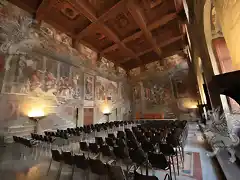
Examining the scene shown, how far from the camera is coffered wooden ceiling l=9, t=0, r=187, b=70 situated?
841 centimetres

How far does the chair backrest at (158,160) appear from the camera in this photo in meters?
2.76

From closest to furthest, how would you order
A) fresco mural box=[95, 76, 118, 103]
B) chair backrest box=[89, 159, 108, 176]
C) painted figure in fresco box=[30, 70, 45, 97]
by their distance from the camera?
1. chair backrest box=[89, 159, 108, 176]
2. painted figure in fresco box=[30, 70, 45, 97]
3. fresco mural box=[95, 76, 118, 103]

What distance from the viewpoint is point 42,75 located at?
848 cm

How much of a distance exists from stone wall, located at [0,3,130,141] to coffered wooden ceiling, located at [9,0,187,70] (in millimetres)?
862

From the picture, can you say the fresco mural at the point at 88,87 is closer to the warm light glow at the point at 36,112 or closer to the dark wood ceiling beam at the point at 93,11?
the warm light glow at the point at 36,112

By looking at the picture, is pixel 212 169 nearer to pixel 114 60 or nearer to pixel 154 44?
pixel 154 44

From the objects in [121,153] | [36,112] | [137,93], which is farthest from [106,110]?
[121,153]

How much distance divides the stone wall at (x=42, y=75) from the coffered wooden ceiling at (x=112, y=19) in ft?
2.83

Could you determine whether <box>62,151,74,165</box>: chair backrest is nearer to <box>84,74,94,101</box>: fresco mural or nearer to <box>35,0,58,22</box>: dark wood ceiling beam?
<box>84,74,94,101</box>: fresco mural

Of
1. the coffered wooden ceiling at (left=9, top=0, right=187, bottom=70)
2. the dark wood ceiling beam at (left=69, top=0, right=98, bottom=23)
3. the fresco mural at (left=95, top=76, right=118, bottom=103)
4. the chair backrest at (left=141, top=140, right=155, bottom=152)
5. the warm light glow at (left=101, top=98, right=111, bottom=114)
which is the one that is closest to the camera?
the chair backrest at (left=141, top=140, right=155, bottom=152)

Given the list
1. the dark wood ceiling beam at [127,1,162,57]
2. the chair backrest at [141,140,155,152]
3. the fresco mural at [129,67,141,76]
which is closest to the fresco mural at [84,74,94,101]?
the dark wood ceiling beam at [127,1,162,57]

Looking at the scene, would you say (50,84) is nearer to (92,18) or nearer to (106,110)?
(92,18)

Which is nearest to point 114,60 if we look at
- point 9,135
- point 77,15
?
point 77,15

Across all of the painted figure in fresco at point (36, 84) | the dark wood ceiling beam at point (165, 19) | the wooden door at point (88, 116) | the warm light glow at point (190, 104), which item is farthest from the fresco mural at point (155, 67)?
the painted figure in fresco at point (36, 84)
